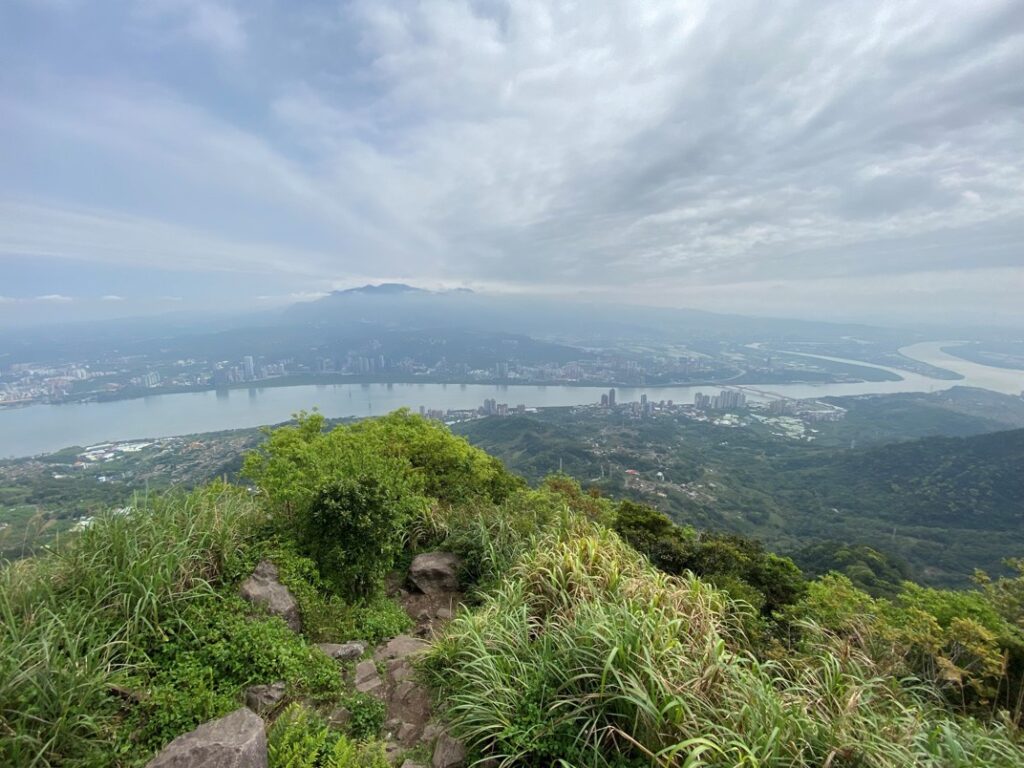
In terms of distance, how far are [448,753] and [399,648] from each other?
1.48 m

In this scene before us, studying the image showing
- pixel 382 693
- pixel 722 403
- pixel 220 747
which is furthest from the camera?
pixel 722 403

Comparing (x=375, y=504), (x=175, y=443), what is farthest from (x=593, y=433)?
(x=375, y=504)

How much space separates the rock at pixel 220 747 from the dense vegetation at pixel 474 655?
0.57 ft

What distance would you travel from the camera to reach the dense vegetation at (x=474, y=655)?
229 cm

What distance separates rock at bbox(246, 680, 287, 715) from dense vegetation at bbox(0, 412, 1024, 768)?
71mm

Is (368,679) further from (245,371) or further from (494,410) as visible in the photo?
(245,371)

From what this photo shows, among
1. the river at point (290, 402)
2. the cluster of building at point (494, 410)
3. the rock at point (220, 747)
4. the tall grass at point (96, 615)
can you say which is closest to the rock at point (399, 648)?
the rock at point (220, 747)

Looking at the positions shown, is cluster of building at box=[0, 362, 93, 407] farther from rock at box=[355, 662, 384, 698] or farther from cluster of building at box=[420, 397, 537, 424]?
rock at box=[355, 662, 384, 698]

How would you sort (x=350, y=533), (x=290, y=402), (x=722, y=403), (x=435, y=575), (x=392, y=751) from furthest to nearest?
(x=722, y=403) → (x=290, y=402) → (x=435, y=575) → (x=350, y=533) → (x=392, y=751)

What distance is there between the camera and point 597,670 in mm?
2627

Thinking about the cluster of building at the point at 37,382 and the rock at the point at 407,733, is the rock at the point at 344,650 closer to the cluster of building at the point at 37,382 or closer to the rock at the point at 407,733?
the rock at the point at 407,733

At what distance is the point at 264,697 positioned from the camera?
2.91 metres

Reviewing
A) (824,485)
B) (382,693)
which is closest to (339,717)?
(382,693)

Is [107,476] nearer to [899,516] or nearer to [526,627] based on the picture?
[526,627]
